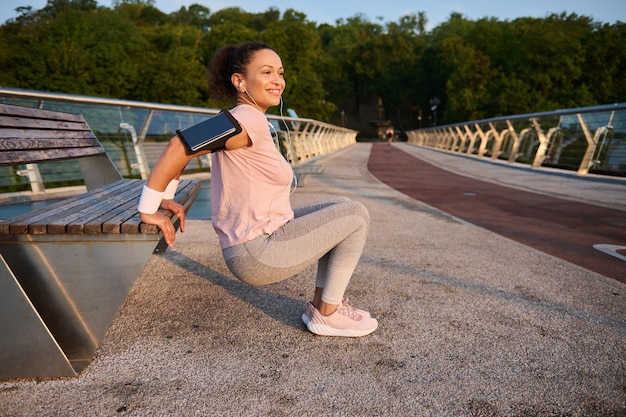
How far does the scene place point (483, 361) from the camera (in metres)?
1.84

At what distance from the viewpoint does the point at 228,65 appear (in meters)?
1.93

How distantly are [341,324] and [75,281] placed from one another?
1.16 m

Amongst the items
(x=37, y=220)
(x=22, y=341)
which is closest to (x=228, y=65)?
(x=37, y=220)

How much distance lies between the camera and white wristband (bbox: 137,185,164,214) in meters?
1.63

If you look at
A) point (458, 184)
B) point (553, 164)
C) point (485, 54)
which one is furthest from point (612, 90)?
point (458, 184)

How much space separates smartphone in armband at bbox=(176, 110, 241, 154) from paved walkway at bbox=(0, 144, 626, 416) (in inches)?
35.7

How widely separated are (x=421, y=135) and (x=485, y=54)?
38072 mm

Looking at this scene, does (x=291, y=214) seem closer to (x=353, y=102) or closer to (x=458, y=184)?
(x=458, y=184)

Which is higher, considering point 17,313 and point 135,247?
point 135,247

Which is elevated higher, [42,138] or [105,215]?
[42,138]

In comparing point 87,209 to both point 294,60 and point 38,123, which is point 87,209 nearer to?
point 38,123

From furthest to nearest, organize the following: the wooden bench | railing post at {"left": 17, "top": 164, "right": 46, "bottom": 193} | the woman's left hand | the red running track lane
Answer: railing post at {"left": 17, "top": 164, "right": 46, "bottom": 193} → the red running track lane → the woman's left hand → the wooden bench

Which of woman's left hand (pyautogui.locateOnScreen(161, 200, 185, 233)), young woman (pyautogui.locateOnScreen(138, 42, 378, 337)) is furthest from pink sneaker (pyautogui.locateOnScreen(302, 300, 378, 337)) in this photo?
woman's left hand (pyautogui.locateOnScreen(161, 200, 185, 233))

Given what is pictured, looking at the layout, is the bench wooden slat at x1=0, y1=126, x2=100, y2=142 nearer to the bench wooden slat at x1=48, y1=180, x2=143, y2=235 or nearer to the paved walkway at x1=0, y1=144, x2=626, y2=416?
the bench wooden slat at x1=48, y1=180, x2=143, y2=235
